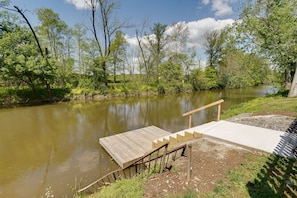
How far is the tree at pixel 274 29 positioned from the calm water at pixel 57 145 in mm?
5577

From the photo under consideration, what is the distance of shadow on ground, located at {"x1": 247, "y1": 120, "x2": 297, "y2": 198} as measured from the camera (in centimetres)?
238

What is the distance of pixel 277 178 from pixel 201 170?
1.16m

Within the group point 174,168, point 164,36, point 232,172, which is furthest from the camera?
point 164,36

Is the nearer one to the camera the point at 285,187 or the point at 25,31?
the point at 285,187

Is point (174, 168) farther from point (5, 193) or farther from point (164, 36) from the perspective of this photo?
point (164, 36)

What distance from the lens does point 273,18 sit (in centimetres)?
1048

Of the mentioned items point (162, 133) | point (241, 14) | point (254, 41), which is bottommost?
point (162, 133)

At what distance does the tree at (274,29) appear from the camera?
9477 millimetres

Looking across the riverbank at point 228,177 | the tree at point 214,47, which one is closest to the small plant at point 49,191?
the riverbank at point 228,177

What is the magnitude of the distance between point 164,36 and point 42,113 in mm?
18705

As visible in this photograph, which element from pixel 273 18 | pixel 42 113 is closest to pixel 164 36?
pixel 273 18

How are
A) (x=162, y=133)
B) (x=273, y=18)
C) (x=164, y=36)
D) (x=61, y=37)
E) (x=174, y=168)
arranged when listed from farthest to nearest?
1. (x=164, y=36)
2. (x=61, y=37)
3. (x=273, y=18)
4. (x=162, y=133)
5. (x=174, y=168)

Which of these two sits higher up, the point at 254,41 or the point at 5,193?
the point at 254,41

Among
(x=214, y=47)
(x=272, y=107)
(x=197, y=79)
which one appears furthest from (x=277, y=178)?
(x=214, y=47)
